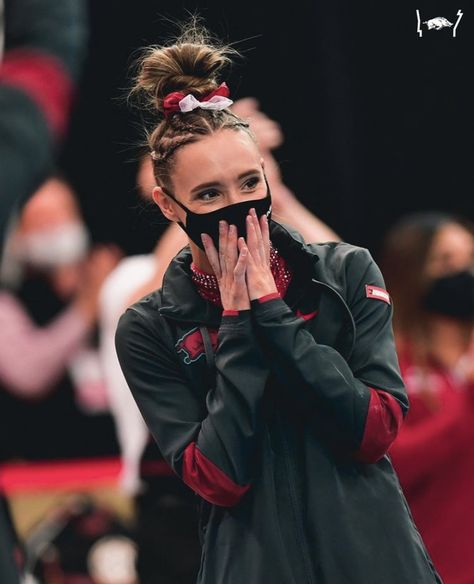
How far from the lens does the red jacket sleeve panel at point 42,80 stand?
5.67 feet

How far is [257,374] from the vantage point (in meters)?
2.12

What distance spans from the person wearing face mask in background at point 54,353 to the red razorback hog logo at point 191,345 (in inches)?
112

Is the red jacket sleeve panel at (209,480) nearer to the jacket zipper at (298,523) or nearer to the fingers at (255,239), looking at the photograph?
the jacket zipper at (298,523)

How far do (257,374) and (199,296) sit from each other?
0.61ft

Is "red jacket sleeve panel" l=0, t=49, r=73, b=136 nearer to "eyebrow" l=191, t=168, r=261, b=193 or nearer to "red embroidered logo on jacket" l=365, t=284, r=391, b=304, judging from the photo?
"eyebrow" l=191, t=168, r=261, b=193

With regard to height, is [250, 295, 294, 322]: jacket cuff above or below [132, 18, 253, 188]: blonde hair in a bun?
below

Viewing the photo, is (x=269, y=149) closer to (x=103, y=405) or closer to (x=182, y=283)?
(x=182, y=283)

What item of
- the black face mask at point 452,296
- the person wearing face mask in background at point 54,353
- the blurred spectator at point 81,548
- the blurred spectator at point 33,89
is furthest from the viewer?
the person wearing face mask in background at point 54,353

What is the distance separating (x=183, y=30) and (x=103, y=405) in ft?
10.1

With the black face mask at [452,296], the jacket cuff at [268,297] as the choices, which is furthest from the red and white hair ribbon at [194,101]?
the black face mask at [452,296]

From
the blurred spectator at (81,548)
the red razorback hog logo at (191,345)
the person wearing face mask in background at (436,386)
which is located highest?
the red razorback hog logo at (191,345)

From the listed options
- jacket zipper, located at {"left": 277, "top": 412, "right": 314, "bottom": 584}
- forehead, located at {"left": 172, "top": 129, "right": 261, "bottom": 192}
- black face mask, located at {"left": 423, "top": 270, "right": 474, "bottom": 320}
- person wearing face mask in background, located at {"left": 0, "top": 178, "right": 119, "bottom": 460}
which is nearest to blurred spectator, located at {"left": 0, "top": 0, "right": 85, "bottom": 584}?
forehead, located at {"left": 172, "top": 129, "right": 261, "bottom": 192}

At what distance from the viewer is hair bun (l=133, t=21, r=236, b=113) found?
2182 mm

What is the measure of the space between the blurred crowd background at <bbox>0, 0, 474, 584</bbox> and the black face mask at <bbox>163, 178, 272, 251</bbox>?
0.22 m
